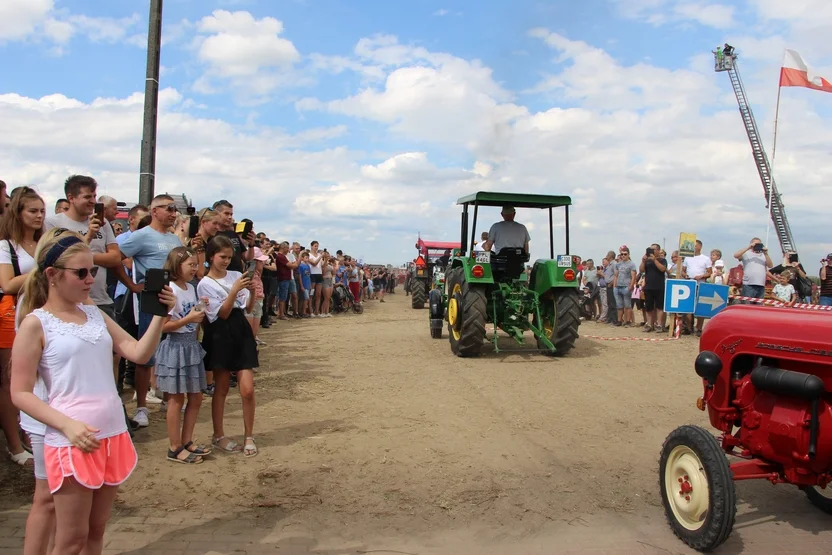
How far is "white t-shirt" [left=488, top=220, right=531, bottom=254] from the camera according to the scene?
29.6 ft

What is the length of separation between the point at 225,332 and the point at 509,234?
17.8 feet

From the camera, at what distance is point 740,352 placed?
3402 millimetres

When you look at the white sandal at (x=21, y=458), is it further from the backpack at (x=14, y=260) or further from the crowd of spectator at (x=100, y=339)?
the backpack at (x=14, y=260)

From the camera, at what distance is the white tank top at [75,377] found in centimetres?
228

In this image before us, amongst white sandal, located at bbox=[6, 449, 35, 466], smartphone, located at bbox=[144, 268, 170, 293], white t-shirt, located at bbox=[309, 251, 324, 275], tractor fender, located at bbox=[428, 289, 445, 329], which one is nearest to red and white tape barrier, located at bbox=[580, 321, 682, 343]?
tractor fender, located at bbox=[428, 289, 445, 329]

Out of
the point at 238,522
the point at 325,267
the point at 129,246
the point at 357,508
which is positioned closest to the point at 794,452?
the point at 357,508

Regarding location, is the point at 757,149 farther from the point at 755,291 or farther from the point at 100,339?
the point at 100,339

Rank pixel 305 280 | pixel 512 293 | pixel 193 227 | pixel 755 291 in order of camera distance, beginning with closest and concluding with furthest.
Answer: pixel 193 227 → pixel 512 293 → pixel 755 291 → pixel 305 280

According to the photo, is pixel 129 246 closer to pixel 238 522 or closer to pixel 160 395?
pixel 160 395

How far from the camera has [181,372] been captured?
164 inches

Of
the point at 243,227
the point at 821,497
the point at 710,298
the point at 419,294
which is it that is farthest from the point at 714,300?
the point at 419,294

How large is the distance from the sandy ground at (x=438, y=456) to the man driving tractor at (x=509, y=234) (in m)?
1.87

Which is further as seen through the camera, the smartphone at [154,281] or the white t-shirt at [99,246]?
the white t-shirt at [99,246]

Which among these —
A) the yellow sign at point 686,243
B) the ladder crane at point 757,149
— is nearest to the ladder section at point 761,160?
the ladder crane at point 757,149
